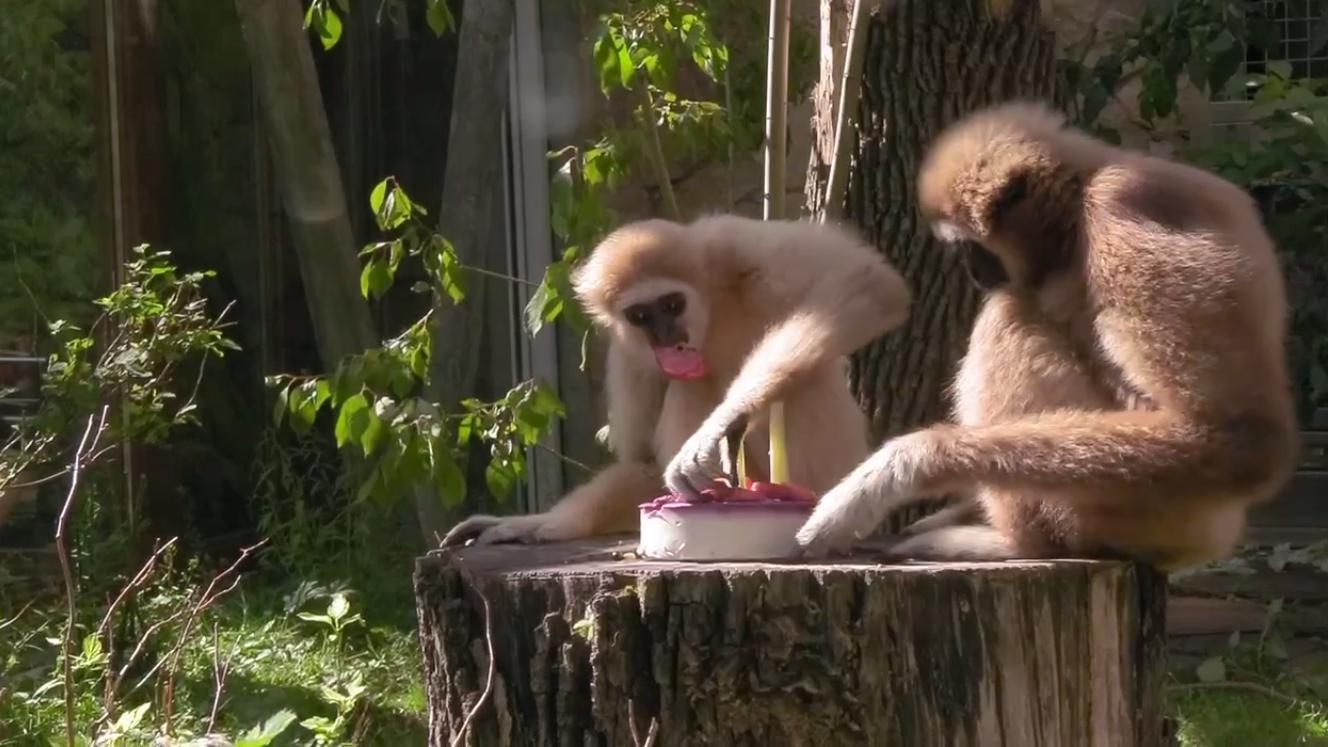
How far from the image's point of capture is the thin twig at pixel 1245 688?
7434 millimetres

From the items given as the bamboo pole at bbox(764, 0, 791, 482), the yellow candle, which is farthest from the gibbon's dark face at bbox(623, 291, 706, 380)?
the bamboo pole at bbox(764, 0, 791, 482)

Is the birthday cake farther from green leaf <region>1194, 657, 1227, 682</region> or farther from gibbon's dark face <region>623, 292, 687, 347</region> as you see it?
green leaf <region>1194, 657, 1227, 682</region>

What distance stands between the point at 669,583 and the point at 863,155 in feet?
10.5

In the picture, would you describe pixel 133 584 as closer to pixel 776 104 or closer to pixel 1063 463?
pixel 1063 463

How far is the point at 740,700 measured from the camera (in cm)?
387

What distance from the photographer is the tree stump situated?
3.85 meters

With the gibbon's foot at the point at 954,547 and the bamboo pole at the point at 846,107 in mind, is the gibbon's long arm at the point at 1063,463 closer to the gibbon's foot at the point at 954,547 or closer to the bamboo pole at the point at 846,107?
the gibbon's foot at the point at 954,547

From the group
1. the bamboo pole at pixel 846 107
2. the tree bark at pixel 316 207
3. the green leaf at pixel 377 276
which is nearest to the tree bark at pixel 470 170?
the tree bark at pixel 316 207

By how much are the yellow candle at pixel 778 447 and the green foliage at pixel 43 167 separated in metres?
5.22

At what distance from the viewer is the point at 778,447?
4.80 metres

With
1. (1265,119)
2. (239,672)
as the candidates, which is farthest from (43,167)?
(1265,119)

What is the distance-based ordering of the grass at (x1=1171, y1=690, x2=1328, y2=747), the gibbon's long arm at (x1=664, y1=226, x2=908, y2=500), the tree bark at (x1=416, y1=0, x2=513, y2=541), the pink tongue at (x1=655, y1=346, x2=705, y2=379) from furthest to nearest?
1. the tree bark at (x1=416, y1=0, x2=513, y2=541)
2. the grass at (x1=1171, y1=690, x2=1328, y2=747)
3. the pink tongue at (x1=655, y1=346, x2=705, y2=379)
4. the gibbon's long arm at (x1=664, y1=226, x2=908, y2=500)

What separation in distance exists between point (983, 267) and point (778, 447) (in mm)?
767

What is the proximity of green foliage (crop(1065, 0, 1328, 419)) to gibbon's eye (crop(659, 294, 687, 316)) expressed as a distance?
3581 millimetres
